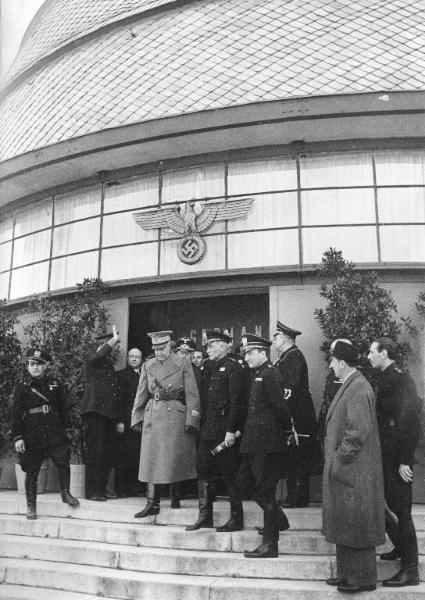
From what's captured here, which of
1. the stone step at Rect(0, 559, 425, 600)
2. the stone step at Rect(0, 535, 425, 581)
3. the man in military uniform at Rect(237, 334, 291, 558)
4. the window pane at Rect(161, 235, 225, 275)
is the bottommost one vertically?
the stone step at Rect(0, 559, 425, 600)

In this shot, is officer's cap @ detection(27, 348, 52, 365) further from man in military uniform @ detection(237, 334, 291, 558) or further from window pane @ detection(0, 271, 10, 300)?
window pane @ detection(0, 271, 10, 300)

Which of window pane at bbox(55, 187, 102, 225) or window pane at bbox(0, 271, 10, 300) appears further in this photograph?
window pane at bbox(0, 271, 10, 300)

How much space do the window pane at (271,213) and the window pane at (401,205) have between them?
128 centimetres

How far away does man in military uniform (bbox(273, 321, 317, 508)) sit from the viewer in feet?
23.6

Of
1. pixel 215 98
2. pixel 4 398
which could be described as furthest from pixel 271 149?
pixel 4 398

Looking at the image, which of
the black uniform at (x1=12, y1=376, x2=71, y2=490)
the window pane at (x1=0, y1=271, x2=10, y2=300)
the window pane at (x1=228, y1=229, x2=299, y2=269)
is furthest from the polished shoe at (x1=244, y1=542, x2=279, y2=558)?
the window pane at (x1=0, y1=271, x2=10, y2=300)

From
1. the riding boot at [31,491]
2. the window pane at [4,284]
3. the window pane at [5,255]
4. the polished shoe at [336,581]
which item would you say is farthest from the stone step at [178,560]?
the window pane at [5,255]

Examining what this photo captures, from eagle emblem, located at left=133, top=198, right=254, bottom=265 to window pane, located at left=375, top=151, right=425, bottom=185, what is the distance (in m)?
1.97

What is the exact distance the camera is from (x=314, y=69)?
388 inches

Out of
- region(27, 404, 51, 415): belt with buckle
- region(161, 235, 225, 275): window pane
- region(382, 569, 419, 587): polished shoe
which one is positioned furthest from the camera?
region(161, 235, 225, 275): window pane

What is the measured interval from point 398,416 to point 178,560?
2.24 metres

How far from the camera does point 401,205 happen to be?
31.2ft

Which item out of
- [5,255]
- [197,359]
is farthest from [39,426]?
[5,255]

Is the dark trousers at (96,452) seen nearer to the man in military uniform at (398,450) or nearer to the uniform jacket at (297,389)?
the uniform jacket at (297,389)
